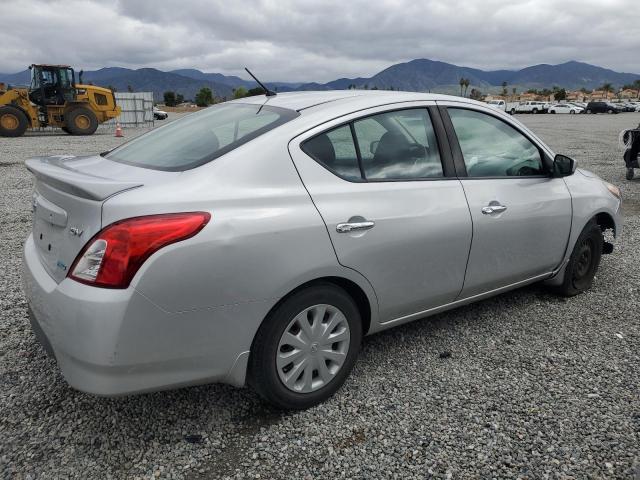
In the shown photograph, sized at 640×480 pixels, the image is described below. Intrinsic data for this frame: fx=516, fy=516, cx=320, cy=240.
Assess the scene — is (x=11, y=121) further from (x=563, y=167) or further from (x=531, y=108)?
(x=531, y=108)

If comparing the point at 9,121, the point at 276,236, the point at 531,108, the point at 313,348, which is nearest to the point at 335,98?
the point at 276,236

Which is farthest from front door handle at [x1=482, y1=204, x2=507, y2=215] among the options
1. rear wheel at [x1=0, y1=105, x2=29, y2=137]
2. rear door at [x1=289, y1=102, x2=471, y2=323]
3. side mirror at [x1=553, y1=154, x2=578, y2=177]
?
rear wheel at [x1=0, y1=105, x2=29, y2=137]

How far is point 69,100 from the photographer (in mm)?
Result: 19969

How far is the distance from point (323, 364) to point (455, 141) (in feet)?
5.27

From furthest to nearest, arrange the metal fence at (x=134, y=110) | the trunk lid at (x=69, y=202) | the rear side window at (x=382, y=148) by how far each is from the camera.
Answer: the metal fence at (x=134, y=110), the rear side window at (x=382, y=148), the trunk lid at (x=69, y=202)

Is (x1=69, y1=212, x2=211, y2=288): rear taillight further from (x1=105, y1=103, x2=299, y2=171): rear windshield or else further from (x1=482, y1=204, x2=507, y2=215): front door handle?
(x1=482, y1=204, x2=507, y2=215): front door handle

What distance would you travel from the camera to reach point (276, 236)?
7.47ft

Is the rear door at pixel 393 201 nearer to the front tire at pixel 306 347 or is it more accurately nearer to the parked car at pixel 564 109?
the front tire at pixel 306 347

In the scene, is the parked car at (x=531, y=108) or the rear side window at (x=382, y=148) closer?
the rear side window at (x=382, y=148)

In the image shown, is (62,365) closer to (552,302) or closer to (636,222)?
Result: (552,302)

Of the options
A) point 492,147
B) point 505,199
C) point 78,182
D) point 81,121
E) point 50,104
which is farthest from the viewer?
point 81,121

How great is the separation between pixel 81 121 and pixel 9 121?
97.9 inches

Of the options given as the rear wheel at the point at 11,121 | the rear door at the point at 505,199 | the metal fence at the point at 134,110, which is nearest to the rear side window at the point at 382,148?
the rear door at the point at 505,199

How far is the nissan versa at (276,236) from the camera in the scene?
6.76 feet
